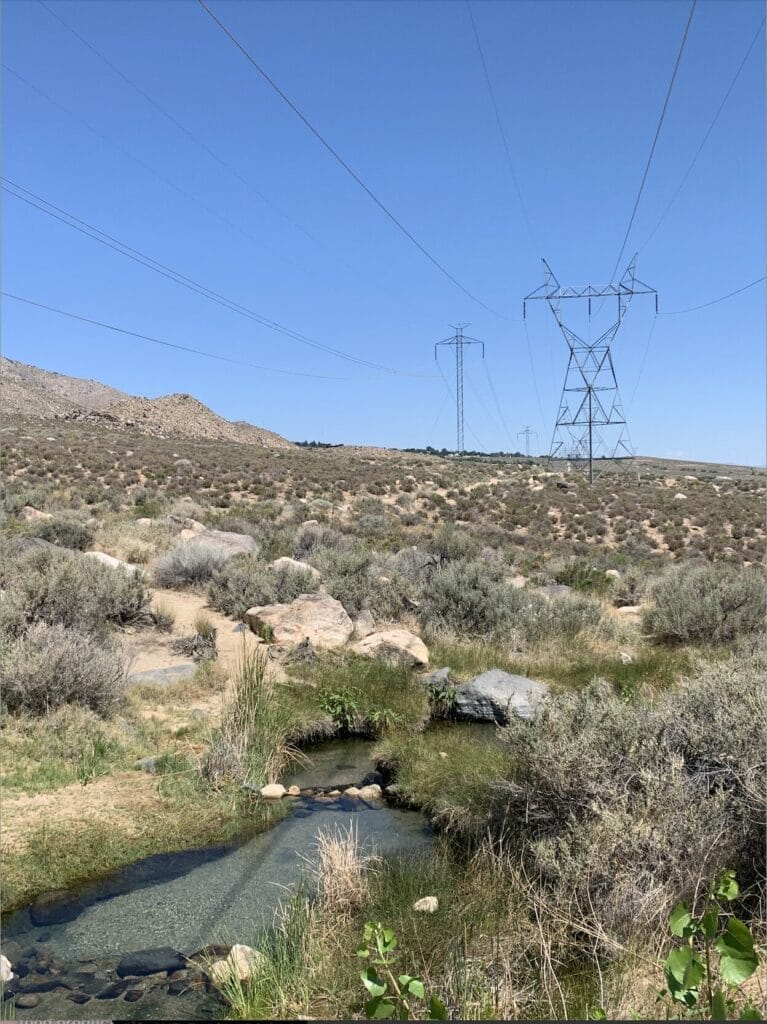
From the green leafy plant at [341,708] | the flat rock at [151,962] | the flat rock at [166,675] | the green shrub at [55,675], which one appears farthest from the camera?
the flat rock at [166,675]

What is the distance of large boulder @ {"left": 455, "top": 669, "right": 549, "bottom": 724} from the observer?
10859mm

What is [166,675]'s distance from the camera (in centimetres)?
1163

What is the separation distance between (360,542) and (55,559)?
38.7 ft

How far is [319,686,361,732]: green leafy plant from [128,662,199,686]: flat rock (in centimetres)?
215

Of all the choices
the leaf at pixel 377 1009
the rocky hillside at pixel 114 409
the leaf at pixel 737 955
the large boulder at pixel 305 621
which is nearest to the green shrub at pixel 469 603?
the large boulder at pixel 305 621

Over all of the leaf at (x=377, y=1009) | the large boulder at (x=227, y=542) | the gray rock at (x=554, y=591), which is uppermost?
the large boulder at (x=227, y=542)

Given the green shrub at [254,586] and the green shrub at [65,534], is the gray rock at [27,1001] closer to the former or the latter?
the green shrub at [254,586]

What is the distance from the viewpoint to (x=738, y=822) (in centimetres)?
542

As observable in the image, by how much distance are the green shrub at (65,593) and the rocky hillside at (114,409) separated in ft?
177

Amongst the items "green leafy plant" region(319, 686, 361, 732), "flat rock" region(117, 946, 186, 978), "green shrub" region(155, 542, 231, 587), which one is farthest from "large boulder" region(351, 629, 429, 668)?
"flat rock" region(117, 946, 186, 978)

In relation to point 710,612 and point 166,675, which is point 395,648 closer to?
point 166,675

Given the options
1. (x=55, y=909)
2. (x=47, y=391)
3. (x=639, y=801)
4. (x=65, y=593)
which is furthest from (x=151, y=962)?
(x=47, y=391)

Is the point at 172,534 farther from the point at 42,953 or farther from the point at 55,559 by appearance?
the point at 42,953

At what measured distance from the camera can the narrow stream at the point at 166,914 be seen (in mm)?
5172
